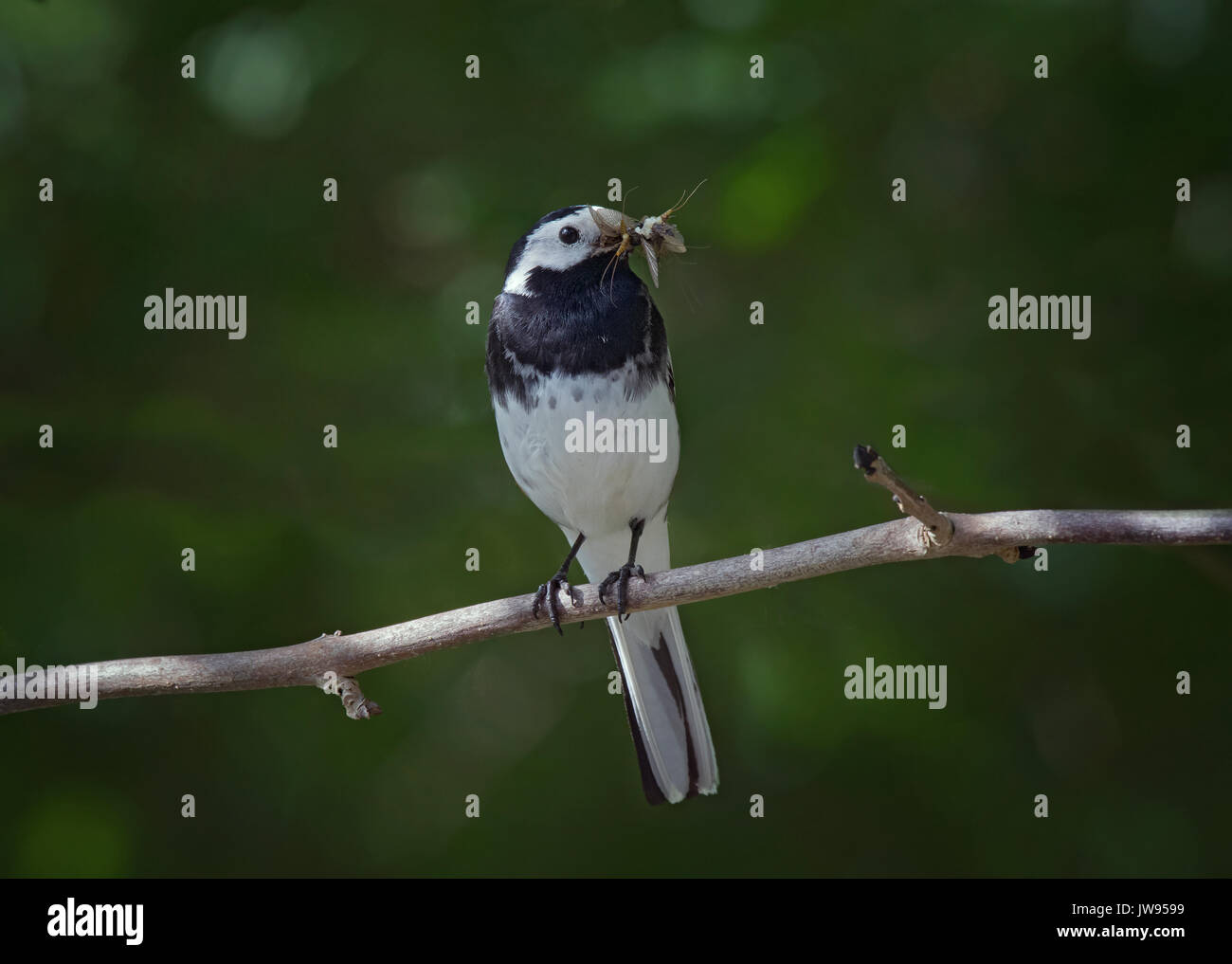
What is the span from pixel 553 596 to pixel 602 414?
1.33ft

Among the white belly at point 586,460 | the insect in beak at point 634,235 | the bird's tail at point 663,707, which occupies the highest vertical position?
the insect in beak at point 634,235

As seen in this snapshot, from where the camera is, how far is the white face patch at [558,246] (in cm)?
278

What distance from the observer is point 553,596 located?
2.66 m

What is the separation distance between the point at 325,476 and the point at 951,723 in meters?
1.82

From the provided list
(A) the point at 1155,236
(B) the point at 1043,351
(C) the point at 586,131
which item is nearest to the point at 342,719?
(C) the point at 586,131

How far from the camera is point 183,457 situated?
3340 millimetres
